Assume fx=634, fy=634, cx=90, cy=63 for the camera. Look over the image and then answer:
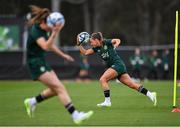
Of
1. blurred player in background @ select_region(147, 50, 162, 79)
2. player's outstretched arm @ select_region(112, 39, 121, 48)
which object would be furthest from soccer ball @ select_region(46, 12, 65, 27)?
blurred player in background @ select_region(147, 50, 162, 79)

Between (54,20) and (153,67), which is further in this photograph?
(153,67)

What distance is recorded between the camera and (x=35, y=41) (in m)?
13.4

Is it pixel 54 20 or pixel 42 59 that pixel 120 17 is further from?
pixel 54 20

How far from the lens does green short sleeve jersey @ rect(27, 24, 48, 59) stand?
13289mm

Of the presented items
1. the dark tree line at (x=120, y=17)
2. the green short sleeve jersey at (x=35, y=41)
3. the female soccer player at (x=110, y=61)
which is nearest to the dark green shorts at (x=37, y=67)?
the green short sleeve jersey at (x=35, y=41)

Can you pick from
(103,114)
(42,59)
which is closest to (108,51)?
(103,114)

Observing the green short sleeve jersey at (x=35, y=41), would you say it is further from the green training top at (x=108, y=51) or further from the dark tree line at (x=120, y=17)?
the dark tree line at (x=120, y=17)

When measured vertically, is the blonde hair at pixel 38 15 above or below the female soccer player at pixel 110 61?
above

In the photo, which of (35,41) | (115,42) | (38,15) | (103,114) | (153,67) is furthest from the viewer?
(153,67)

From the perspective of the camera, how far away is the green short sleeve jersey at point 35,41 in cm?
1329

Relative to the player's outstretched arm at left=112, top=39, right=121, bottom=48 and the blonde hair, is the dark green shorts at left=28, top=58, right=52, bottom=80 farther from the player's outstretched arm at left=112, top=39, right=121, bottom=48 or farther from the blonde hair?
the player's outstretched arm at left=112, top=39, right=121, bottom=48

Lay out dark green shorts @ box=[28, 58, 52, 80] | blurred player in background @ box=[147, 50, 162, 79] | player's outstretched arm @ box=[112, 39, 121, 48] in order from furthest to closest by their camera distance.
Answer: blurred player in background @ box=[147, 50, 162, 79] → player's outstretched arm @ box=[112, 39, 121, 48] → dark green shorts @ box=[28, 58, 52, 80]

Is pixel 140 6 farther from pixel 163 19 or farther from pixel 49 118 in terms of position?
pixel 49 118

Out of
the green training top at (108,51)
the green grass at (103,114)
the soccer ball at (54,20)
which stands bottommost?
the green grass at (103,114)
